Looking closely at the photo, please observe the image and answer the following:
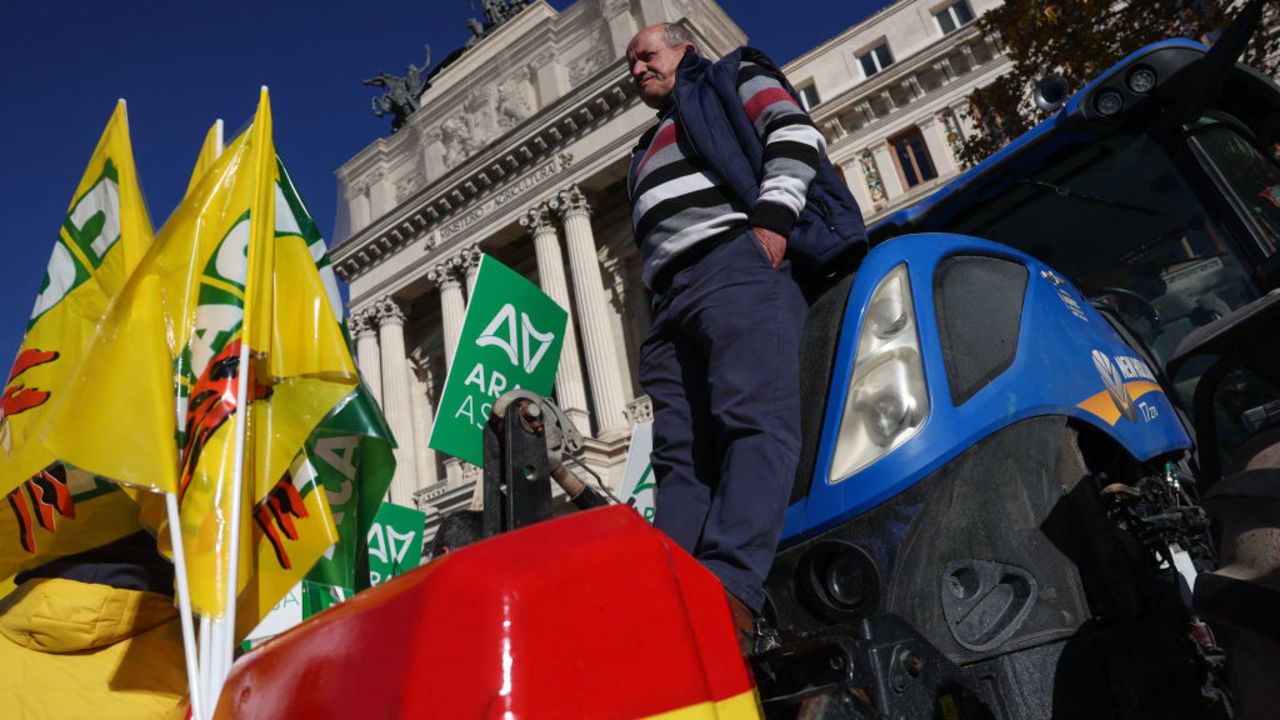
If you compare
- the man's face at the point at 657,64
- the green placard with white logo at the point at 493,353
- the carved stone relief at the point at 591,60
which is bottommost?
the man's face at the point at 657,64

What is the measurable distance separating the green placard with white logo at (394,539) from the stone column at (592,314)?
10.4 metres

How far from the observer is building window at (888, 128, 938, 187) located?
22.9 metres

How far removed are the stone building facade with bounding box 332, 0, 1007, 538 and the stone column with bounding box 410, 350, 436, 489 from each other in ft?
0.22

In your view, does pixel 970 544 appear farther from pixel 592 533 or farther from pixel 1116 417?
pixel 592 533

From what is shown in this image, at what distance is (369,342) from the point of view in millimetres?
26312

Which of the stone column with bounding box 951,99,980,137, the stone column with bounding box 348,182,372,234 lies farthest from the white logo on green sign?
the stone column with bounding box 348,182,372,234

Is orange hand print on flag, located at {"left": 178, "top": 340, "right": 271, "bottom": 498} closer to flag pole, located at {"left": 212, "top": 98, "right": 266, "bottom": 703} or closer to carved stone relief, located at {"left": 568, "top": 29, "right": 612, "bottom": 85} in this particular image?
flag pole, located at {"left": 212, "top": 98, "right": 266, "bottom": 703}

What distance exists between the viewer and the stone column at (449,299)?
23.5m

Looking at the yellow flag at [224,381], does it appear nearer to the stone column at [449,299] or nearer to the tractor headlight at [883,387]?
the tractor headlight at [883,387]

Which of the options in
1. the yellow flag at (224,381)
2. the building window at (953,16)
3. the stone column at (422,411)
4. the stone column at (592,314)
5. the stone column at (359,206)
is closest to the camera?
the yellow flag at (224,381)

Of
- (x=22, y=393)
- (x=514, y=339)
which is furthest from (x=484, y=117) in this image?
(x=22, y=393)

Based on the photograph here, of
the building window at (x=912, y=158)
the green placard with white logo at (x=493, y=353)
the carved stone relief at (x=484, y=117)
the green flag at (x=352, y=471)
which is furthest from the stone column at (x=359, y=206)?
the green flag at (x=352, y=471)

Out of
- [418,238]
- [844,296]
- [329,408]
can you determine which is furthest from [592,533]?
[418,238]

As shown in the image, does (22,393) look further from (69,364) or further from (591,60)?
(591,60)
